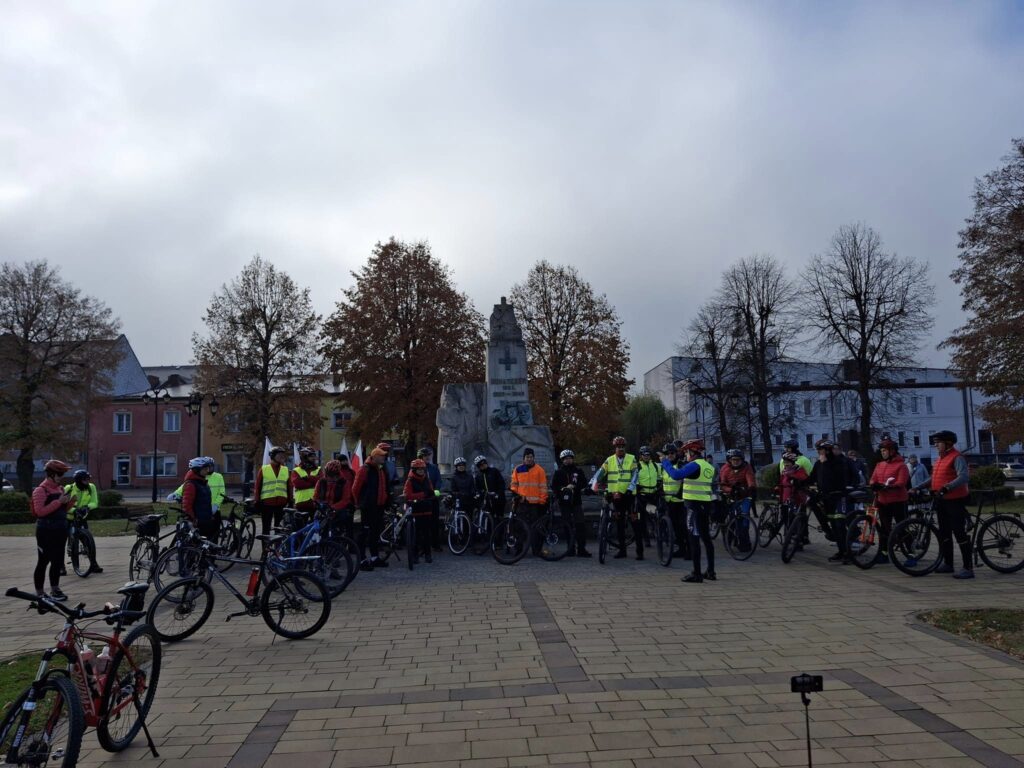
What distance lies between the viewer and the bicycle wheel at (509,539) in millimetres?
12914

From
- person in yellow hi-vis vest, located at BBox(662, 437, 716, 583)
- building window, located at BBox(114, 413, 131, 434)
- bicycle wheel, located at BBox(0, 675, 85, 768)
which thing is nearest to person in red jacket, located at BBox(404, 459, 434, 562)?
person in yellow hi-vis vest, located at BBox(662, 437, 716, 583)

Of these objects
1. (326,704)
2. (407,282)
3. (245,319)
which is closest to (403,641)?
(326,704)

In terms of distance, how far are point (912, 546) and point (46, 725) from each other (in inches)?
415

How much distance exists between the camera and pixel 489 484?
567 inches

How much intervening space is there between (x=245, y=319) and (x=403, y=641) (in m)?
35.3

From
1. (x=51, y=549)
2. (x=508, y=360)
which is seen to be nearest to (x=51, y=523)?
(x=51, y=549)

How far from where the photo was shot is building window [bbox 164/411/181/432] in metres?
61.1

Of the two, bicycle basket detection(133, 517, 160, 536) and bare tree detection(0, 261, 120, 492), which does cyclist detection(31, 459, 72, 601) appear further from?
bare tree detection(0, 261, 120, 492)

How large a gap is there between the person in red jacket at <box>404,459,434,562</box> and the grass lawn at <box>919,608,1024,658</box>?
7235 mm

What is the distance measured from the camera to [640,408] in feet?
179

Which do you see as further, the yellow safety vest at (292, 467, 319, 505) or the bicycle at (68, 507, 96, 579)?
the yellow safety vest at (292, 467, 319, 505)

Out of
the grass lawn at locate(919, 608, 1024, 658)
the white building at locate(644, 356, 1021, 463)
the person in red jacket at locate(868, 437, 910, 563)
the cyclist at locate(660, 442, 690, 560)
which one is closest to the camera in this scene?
the grass lawn at locate(919, 608, 1024, 658)

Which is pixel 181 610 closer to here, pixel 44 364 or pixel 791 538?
pixel 791 538

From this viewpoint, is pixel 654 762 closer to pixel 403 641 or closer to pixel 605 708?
pixel 605 708
